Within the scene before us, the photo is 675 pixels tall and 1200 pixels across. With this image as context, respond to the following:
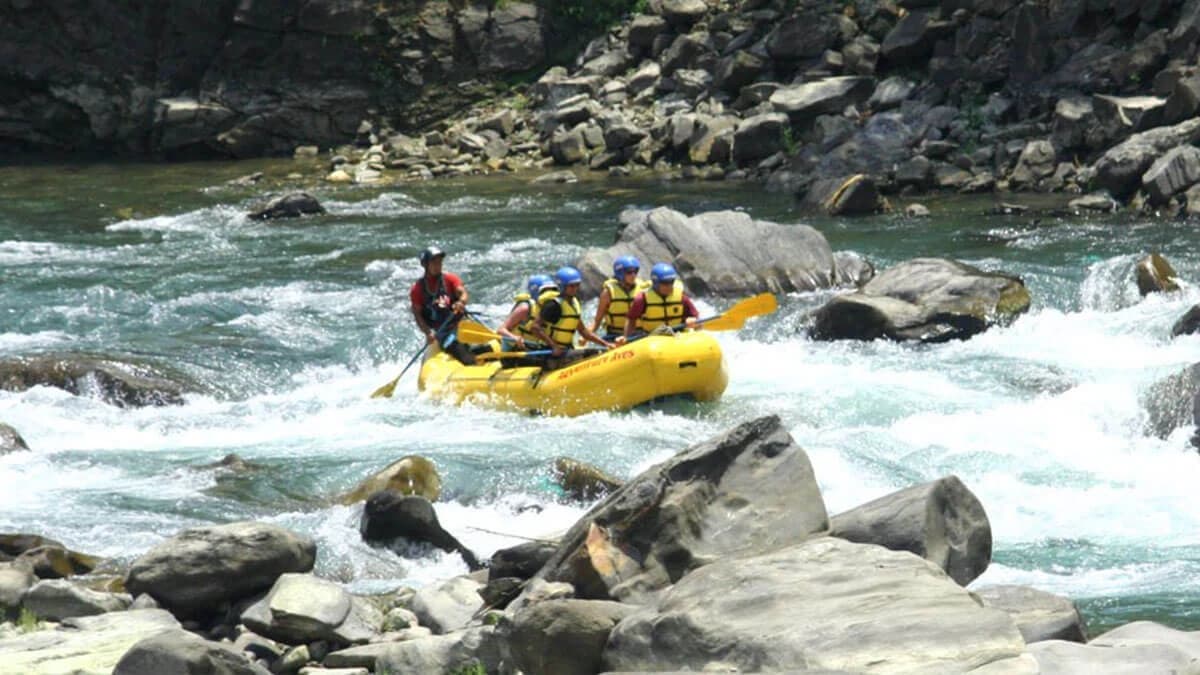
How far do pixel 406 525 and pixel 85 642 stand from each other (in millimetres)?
2626

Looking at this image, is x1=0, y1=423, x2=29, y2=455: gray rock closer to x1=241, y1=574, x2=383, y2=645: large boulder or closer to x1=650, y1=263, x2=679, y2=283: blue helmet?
x1=650, y1=263, x2=679, y2=283: blue helmet

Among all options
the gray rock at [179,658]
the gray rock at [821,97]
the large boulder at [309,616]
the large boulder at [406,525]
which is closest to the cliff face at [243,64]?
the gray rock at [821,97]

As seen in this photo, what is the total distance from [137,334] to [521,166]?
429 inches

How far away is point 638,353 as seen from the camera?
41.7 feet

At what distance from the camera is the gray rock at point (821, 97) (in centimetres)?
2396

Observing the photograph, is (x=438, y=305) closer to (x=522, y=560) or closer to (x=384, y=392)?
(x=384, y=392)

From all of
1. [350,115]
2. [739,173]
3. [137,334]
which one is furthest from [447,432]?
[350,115]

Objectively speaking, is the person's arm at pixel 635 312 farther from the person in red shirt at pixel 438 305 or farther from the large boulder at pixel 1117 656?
the large boulder at pixel 1117 656

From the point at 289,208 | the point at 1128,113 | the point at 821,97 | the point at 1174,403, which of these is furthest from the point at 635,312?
the point at 821,97

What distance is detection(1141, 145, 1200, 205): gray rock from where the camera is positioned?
18719mm

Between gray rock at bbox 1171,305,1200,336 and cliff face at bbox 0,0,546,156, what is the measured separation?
16.4 m

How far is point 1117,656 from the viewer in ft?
18.9

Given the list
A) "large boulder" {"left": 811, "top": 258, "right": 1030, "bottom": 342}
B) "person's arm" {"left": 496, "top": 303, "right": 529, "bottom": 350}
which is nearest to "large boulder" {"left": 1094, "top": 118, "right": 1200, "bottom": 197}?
"large boulder" {"left": 811, "top": 258, "right": 1030, "bottom": 342}

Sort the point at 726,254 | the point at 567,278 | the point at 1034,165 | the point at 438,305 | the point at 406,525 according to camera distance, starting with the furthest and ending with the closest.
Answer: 1. the point at 1034,165
2. the point at 726,254
3. the point at 438,305
4. the point at 567,278
5. the point at 406,525
